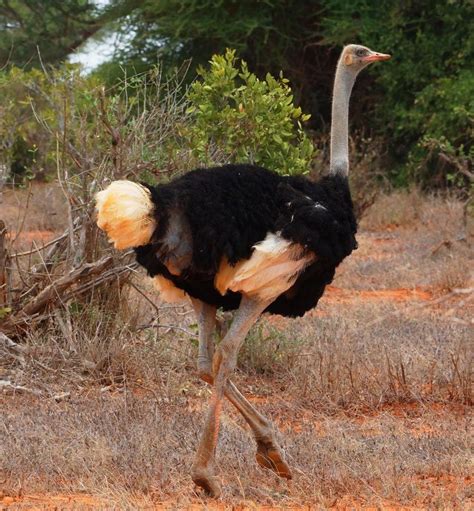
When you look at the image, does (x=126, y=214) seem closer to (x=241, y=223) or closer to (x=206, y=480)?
(x=241, y=223)

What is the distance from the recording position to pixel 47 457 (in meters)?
4.90

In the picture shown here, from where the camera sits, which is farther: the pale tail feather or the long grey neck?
the long grey neck

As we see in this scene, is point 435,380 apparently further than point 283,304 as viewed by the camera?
Yes

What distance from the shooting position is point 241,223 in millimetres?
4559

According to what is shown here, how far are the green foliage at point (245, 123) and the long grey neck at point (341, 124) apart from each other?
4.05ft

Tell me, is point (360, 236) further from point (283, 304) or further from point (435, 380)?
point (283, 304)

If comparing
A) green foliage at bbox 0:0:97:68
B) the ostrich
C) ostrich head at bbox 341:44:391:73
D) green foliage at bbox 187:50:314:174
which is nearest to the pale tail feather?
the ostrich

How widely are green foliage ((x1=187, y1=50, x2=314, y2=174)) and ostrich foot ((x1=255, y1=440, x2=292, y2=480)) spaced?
218cm

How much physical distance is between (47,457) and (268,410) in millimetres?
1628

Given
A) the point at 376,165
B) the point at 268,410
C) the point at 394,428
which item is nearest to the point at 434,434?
the point at 394,428

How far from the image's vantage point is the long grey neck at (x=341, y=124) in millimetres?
5133

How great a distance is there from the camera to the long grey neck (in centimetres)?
513

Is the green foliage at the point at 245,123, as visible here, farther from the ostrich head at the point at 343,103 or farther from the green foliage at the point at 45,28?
the green foliage at the point at 45,28

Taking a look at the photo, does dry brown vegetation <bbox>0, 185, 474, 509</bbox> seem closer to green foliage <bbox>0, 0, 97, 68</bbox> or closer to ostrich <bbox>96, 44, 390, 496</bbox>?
ostrich <bbox>96, 44, 390, 496</bbox>
